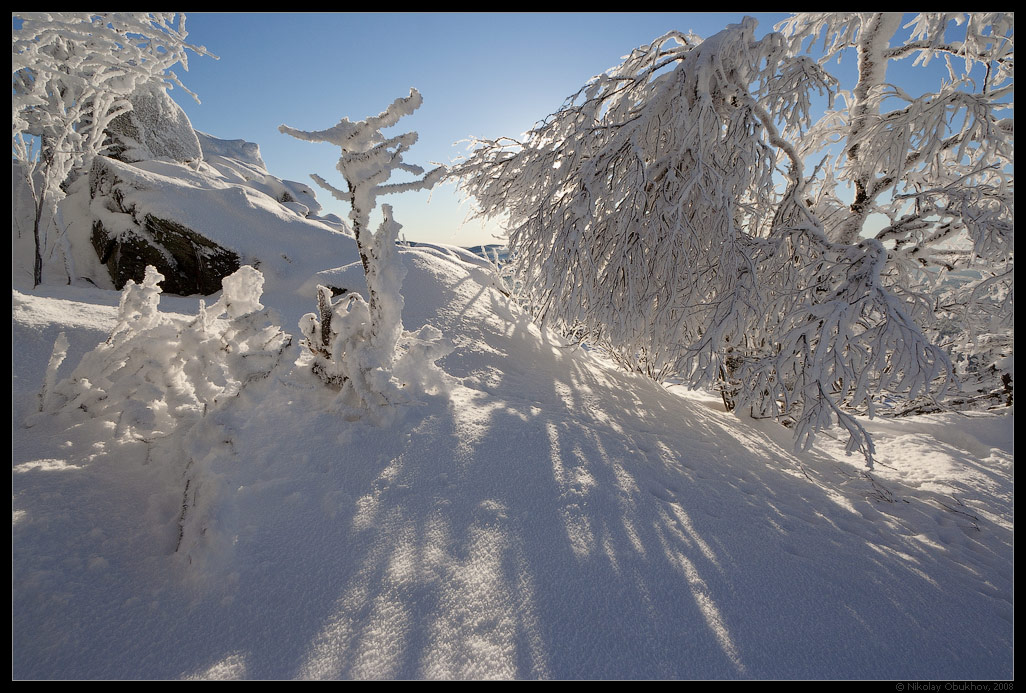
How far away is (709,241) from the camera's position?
284 cm

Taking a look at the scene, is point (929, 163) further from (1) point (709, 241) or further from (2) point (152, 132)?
(2) point (152, 132)

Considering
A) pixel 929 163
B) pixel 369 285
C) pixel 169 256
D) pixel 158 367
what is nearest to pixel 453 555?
pixel 369 285

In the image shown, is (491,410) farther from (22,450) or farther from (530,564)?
(22,450)

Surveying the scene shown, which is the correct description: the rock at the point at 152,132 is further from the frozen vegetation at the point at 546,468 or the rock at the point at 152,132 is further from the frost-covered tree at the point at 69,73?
the frozen vegetation at the point at 546,468

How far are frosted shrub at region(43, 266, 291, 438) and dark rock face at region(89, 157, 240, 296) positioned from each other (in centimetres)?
456

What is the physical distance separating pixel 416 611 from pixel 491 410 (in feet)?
5.09

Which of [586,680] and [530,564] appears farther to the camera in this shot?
[530,564]

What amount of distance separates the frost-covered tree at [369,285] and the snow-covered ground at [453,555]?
0.74 feet

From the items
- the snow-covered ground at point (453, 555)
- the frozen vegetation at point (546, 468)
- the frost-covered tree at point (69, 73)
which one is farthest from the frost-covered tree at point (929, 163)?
the frost-covered tree at point (69, 73)

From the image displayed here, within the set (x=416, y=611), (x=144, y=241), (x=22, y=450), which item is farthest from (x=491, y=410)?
(x=144, y=241)

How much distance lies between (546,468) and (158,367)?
6.56ft

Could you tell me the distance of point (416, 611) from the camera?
126 cm

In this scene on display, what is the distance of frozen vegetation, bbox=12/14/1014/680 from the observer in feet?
3.98

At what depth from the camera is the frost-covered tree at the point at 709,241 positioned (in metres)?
2.33
